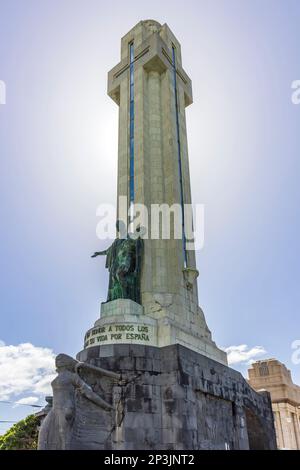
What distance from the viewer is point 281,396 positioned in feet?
136

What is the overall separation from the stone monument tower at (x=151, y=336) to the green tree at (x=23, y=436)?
12.7m

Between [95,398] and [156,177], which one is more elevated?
[156,177]

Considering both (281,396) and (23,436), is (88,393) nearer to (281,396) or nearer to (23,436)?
(23,436)

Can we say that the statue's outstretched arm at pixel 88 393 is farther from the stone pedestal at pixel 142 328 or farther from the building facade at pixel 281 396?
the building facade at pixel 281 396

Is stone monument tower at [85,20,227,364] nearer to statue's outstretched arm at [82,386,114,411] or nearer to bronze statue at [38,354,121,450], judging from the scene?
statue's outstretched arm at [82,386,114,411]

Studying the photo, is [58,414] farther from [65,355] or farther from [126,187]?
[126,187]

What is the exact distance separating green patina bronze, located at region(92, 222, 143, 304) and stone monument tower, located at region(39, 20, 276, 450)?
0.19 ft

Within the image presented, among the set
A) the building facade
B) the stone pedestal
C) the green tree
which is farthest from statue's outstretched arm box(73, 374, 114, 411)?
the building facade

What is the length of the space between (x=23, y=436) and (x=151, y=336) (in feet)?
52.0

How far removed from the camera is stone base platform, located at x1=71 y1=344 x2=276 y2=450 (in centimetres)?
1434

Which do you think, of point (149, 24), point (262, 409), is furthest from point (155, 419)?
point (149, 24)

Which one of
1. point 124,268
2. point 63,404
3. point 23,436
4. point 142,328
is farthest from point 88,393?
point 23,436

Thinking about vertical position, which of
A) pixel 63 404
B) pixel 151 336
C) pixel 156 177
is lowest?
pixel 63 404
